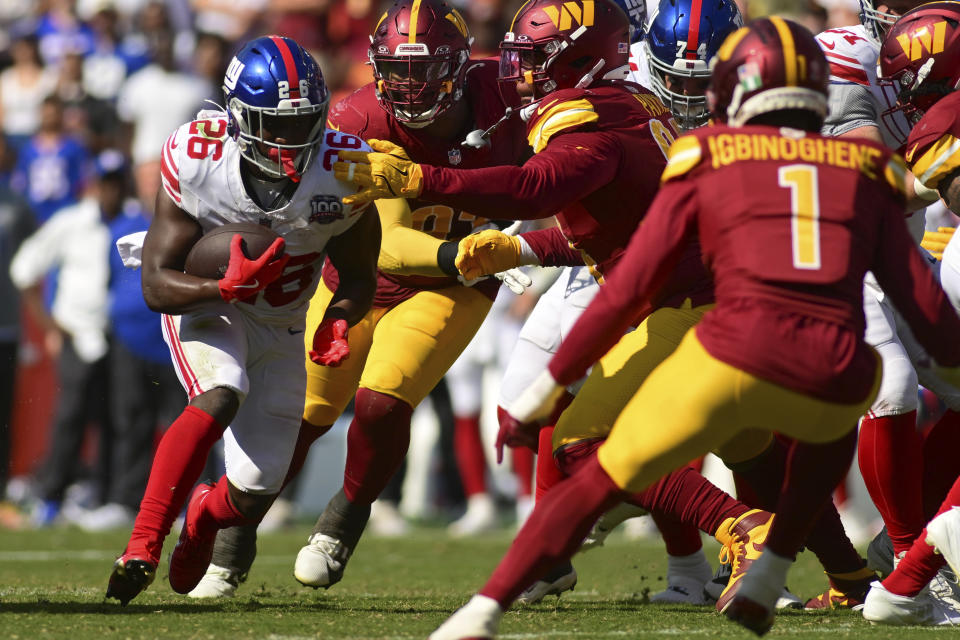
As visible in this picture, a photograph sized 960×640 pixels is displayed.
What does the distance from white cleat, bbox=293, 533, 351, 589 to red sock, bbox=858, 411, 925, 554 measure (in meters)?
1.98

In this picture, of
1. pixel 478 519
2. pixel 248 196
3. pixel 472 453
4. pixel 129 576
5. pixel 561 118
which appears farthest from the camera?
pixel 472 453

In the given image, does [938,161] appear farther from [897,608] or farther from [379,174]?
[379,174]

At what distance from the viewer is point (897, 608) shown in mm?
4480

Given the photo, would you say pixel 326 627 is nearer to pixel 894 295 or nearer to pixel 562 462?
pixel 562 462

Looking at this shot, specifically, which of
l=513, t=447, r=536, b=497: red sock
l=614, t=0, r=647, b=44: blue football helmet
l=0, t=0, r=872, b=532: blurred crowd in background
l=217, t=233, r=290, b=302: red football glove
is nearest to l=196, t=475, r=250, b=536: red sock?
l=217, t=233, r=290, b=302: red football glove

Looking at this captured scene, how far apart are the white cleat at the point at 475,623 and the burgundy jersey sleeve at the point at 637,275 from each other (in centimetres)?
58

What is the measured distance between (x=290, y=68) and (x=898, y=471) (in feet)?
8.26

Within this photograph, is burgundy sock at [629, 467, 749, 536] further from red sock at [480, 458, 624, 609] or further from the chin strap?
the chin strap

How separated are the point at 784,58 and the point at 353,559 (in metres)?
4.62

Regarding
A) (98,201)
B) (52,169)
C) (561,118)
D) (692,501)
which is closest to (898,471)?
(692,501)

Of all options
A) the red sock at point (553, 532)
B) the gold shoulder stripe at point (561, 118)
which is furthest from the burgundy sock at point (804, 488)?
the gold shoulder stripe at point (561, 118)

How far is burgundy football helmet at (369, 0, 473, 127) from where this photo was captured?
528 cm

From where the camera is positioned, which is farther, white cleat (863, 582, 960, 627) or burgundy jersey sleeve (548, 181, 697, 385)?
white cleat (863, 582, 960, 627)

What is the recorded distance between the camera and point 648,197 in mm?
4703
